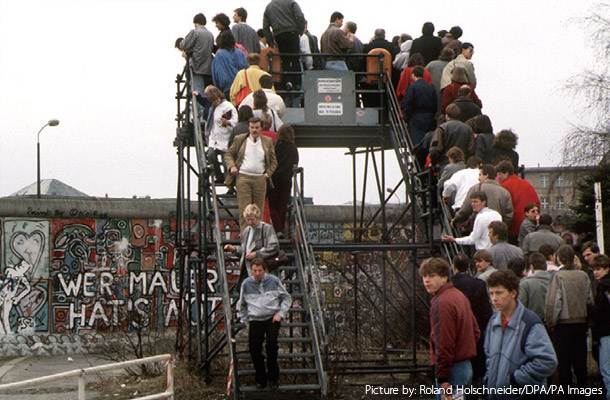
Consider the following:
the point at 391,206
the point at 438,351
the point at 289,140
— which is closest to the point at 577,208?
the point at 391,206

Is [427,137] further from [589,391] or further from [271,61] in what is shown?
[589,391]

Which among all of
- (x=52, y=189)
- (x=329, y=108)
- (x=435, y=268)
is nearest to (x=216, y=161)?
(x=329, y=108)

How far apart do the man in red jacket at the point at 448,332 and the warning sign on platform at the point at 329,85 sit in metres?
8.54

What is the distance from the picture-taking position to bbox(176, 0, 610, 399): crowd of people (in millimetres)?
6566

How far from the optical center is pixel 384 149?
51.7ft

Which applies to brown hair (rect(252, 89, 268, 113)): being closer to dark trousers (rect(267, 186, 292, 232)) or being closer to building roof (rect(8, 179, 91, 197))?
dark trousers (rect(267, 186, 292, 232))

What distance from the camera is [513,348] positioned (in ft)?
19.7

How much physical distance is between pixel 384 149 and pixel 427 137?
2805mm

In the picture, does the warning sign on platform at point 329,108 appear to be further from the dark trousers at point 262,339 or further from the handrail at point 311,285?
the dark trousers at point 262,339

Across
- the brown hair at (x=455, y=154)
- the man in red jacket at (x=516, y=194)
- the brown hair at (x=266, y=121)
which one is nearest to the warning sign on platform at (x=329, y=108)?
the brown hair at (x=266, y=121)

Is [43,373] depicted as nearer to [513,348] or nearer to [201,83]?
[201,83]

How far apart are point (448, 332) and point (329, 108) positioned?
8847 mm

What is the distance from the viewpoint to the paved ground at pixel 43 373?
46.0 feet

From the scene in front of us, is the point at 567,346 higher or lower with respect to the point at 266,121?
lower
